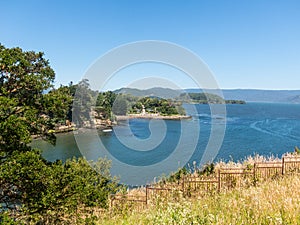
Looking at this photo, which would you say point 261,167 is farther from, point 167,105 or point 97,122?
point 167,105

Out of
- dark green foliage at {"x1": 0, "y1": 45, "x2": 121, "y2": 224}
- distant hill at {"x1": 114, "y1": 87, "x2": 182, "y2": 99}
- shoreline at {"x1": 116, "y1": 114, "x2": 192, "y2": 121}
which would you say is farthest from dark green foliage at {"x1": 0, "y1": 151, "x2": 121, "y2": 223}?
shoreline at {"x1": 116, "y1": 114, "x2": 192, "y2": 121}

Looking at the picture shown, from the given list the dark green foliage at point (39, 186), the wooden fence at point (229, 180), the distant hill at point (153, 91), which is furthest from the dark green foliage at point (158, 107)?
the dark green foliage at point (39, 186)

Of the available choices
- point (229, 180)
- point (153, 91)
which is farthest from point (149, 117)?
point (229, 180)

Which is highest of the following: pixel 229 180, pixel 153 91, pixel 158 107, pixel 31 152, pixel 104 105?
pixel 153 91

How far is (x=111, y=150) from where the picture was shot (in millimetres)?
35000

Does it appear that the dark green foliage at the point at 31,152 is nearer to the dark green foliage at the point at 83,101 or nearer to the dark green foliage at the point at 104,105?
the dark green foliage at the point at 83,101

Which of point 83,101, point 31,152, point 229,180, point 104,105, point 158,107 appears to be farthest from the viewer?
point 158,107

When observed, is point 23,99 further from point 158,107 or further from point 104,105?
point 158,107

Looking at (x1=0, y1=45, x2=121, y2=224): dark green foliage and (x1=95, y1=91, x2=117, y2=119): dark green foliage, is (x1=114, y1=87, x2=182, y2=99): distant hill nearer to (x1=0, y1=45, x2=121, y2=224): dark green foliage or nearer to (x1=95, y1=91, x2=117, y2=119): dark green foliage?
(x1=95, y1=91, x2=117, y2=119): dark green foliage

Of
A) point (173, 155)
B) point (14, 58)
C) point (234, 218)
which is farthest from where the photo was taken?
point (173, 155)

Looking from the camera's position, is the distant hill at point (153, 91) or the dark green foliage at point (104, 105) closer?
the distant hill at point (153, 91)

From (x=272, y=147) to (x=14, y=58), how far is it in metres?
36.5

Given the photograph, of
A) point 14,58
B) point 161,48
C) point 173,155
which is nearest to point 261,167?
point 14,58

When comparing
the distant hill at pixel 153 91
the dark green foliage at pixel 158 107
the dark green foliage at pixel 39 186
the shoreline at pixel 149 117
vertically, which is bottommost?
the shoreline at pixel 149 117
